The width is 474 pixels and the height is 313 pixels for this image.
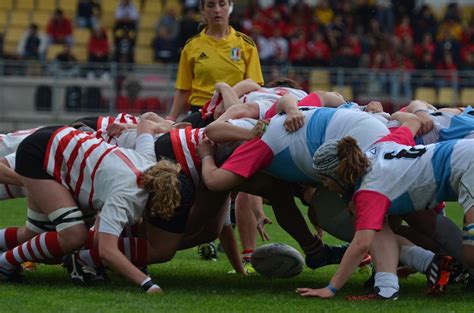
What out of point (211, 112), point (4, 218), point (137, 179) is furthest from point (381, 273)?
point (4, 218)

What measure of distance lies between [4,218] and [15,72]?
27.0 ft

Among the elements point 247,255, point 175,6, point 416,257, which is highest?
point 416,257

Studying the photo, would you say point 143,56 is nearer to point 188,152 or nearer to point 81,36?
point 81,36

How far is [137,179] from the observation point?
6715mm

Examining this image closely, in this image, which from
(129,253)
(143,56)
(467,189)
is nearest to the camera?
(467,189)

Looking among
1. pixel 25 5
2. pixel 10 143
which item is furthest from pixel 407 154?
pixel 25 5

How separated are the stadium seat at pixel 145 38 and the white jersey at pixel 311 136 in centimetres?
1551

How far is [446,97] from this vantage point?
19.4 m

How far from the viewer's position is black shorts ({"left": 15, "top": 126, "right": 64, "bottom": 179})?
22.7 ft

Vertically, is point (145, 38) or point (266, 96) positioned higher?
point (266, 96)

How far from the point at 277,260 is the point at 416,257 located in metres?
0.95

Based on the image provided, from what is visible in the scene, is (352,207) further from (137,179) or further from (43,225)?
(43,225)

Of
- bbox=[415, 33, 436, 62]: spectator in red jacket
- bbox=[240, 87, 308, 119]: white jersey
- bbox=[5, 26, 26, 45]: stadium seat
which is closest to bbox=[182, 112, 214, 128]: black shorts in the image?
bbox=[240, 87, 308, 119]: white jersey

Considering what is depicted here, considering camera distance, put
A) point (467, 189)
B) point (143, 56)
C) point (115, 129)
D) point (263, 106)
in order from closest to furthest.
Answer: point (467, 189) < point (263, 106) < point (115, 129) < point (143, 56)
